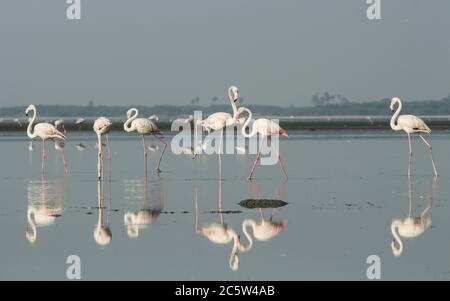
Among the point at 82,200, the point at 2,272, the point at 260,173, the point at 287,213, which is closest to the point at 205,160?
the point at 260,173

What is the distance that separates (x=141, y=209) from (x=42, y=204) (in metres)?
1.59

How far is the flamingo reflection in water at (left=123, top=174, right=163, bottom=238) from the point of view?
11749 mm

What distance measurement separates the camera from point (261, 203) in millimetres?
13547

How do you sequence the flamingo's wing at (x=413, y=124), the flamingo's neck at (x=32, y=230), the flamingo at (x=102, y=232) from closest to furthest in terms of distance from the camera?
the flamingo at (x=102, y=232), the flamingo's neck at (x=32, y=230), the flamingo's wing at (x=413, y=124)

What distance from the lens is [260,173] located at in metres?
19.3

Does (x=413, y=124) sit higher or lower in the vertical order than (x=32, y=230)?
higher

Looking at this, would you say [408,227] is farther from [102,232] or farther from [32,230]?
[32,230]

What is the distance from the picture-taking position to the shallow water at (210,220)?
30.5 ft

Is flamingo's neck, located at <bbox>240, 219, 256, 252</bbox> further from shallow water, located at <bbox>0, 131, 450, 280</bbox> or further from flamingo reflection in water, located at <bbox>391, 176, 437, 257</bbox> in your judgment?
flamingo reflection in water, located at <bbox>391, 176, 437, 257</bbox>

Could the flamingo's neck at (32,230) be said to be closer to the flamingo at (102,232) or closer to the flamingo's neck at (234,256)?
the flamingo at (102,232)

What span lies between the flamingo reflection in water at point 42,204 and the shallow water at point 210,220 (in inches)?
0.7

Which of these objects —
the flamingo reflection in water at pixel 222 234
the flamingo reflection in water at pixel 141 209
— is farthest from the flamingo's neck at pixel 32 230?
the flamingo reflection in water at pixel 222 234

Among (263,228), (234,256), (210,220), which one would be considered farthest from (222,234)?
(234,256)
